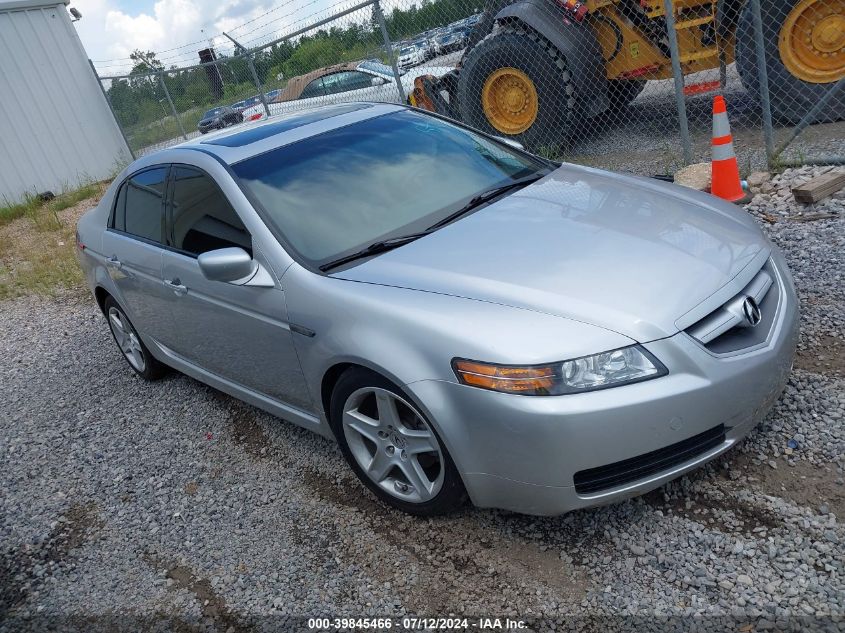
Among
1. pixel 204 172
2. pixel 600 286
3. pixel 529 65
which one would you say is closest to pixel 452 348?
pixel 600 286

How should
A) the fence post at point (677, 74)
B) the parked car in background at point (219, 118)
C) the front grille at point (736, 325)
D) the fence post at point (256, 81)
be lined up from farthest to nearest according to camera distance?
the parked car in background at point (219, 118)
the fence post at point (256, 81)
the fence post at point (677, 74)
the front grille at point (736, 325)

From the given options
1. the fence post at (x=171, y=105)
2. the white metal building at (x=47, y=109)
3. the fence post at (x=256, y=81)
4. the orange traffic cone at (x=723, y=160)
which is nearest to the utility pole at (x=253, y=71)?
the fence post at (x=256, y=81)

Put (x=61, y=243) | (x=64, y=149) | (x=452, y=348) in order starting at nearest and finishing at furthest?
1. (x=452, y=348)
2. (x=61, y=243)
3. (x=64, y=149)

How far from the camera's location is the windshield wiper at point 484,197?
3.11 m

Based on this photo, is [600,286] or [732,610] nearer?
[732,610]

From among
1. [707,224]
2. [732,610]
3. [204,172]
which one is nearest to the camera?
[732,610]

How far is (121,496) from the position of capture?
3658 millimetres

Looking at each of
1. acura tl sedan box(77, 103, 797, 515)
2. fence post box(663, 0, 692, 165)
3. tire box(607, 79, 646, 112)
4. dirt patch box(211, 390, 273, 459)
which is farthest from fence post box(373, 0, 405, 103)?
dirt patch box(211, 390, 273, 459)

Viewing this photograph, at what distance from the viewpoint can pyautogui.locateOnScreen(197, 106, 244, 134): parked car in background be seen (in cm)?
1151

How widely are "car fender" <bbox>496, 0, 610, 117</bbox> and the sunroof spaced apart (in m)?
3.44

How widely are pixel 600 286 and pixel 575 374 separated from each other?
0.38 metres

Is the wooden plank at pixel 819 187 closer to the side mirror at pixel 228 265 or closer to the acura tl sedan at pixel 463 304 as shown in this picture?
the acura tl sedan at pixel 463 304

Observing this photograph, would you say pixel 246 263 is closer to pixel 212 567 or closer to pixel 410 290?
pixel 410 290

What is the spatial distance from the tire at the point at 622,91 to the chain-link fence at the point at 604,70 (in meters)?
0.02
